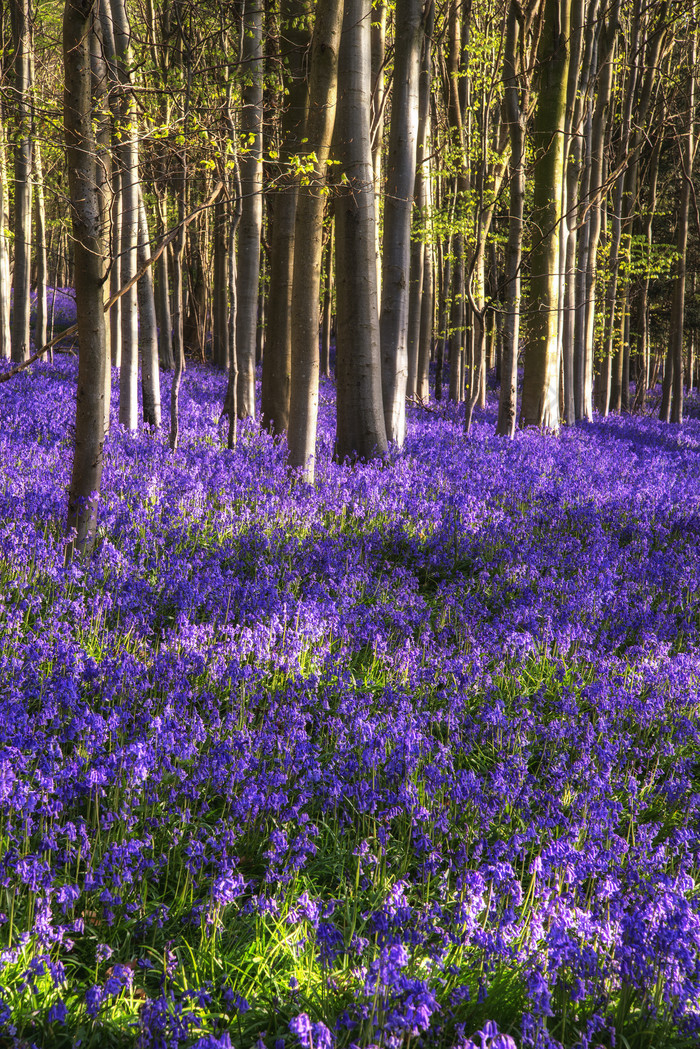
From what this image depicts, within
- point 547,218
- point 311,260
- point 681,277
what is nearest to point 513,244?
point 547,218

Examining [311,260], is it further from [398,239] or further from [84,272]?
[84,272]

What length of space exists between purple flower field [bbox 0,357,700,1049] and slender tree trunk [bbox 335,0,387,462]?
203 centimetres

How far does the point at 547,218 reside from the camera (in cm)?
1281

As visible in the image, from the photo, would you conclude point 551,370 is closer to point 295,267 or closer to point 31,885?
point 295,267

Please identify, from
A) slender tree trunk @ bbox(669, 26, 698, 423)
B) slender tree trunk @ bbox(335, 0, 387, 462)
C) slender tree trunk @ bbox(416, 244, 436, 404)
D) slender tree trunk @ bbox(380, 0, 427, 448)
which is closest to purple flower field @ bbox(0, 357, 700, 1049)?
slender tree trunk @ bbox(335, 0, 387, 462)

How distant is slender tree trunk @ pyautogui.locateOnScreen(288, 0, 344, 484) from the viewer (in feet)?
24.4

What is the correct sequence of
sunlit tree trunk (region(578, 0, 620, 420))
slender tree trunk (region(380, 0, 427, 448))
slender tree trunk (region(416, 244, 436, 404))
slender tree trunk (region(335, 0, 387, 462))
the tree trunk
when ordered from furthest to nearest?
slender tree trunk (region(416, 244, 436, 404)) < sunlit tree trunk (region(578, 0, 620, 420)) < the tree trunk < slender tree trunk (region(380, 0, 427, 448)) < slender tree trunk (region(335, 0, 387, 462))

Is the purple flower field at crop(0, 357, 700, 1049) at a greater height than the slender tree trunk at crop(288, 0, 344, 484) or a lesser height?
lesser

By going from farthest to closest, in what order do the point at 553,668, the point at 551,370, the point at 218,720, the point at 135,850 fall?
1. the point at 551,370
2. the point at 553,668
3. the point at 218,720
4. the point at 135,850

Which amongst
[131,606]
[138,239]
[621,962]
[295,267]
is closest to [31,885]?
[621,962]

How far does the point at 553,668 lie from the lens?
4.22 m

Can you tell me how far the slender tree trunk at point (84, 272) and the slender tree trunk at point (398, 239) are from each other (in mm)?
4837

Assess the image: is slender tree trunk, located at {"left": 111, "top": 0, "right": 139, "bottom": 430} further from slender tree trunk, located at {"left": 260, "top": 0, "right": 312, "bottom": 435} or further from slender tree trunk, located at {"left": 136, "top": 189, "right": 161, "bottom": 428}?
slender tree trunk, located at {"left": 260, "top": 0, "right": 312, "bottom": 435}

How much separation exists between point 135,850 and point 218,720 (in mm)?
977
